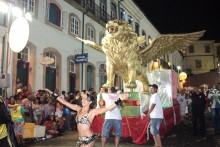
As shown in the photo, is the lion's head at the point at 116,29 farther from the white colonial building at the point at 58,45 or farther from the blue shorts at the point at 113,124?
the white colonial building at the point at 58,45

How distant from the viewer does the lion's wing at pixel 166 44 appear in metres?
9.07

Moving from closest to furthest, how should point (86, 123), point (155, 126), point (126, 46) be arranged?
point (86, 123), point (155, 126), point (126, 46)

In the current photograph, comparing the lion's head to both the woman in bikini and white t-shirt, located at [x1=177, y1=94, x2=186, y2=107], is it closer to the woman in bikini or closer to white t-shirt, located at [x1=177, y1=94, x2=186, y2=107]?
the woman in bikini

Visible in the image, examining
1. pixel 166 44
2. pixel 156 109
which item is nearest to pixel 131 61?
pixel 166 44

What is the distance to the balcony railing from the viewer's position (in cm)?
1925

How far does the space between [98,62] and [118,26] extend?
39.7 ft

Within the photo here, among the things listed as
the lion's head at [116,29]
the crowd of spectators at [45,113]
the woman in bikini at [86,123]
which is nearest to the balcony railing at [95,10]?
the crowd of spectators at [45,113]

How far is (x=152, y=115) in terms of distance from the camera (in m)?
7.14

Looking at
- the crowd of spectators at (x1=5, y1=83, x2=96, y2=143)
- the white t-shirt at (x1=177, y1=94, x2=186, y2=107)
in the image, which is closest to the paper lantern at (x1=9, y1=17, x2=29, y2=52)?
the crowd of spectators at (x1=5, y1=83, x2=96, y2=143)

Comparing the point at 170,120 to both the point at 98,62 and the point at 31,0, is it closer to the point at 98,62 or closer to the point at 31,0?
the point at 31,0

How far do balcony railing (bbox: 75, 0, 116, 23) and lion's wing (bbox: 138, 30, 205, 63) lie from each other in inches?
413

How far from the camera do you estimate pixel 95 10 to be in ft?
68.2

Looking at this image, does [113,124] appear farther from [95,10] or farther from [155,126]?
[95,10]

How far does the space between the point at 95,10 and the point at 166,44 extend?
12375mm
